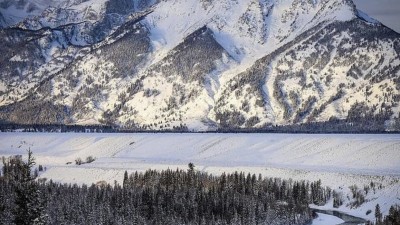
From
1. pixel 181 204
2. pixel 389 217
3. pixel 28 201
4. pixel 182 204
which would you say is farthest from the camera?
pixel 181 204

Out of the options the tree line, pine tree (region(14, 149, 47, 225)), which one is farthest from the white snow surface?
pine tree (region(14, 149, 47, 225))

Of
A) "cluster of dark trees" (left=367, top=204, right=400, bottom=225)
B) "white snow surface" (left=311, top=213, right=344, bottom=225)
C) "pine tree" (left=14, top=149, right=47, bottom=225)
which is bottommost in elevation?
"white snow surface" (left=311, top=213, right=344, bottom=225)

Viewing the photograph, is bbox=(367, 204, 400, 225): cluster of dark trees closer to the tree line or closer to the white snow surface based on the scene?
the tree line

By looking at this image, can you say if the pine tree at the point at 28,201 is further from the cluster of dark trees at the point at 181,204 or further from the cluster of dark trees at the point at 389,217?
the cluster of dark trees at the point at 389,217

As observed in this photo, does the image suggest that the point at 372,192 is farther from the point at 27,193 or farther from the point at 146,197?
the point at 27,193

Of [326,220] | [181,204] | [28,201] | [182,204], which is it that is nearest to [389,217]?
[326,220]

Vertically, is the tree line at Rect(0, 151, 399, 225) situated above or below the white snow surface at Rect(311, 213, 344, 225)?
above

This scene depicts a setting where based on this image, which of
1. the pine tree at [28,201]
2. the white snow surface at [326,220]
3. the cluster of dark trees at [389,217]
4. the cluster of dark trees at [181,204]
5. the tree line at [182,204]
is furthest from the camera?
the white snow surface at [326,220]

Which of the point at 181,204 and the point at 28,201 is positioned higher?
the point at 28,201

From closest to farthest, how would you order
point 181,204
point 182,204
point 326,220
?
point 182,204, point 181,204, point 326,220

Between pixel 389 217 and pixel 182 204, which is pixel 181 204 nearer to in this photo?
pixel 182 204

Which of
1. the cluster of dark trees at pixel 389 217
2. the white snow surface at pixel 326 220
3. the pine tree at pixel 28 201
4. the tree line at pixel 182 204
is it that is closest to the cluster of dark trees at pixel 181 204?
the tree line at pixel 182 204

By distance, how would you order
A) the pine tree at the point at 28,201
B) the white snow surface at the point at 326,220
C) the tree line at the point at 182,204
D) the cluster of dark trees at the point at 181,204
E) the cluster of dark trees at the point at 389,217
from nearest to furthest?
the pine tree at the point at 28,201 → the cluster of dark trees at the point at 389,217 → the tree line at the point at 182,204 → the cluster of dark trees at the point at 181,204 → the white snow surface at the point at 326,220
